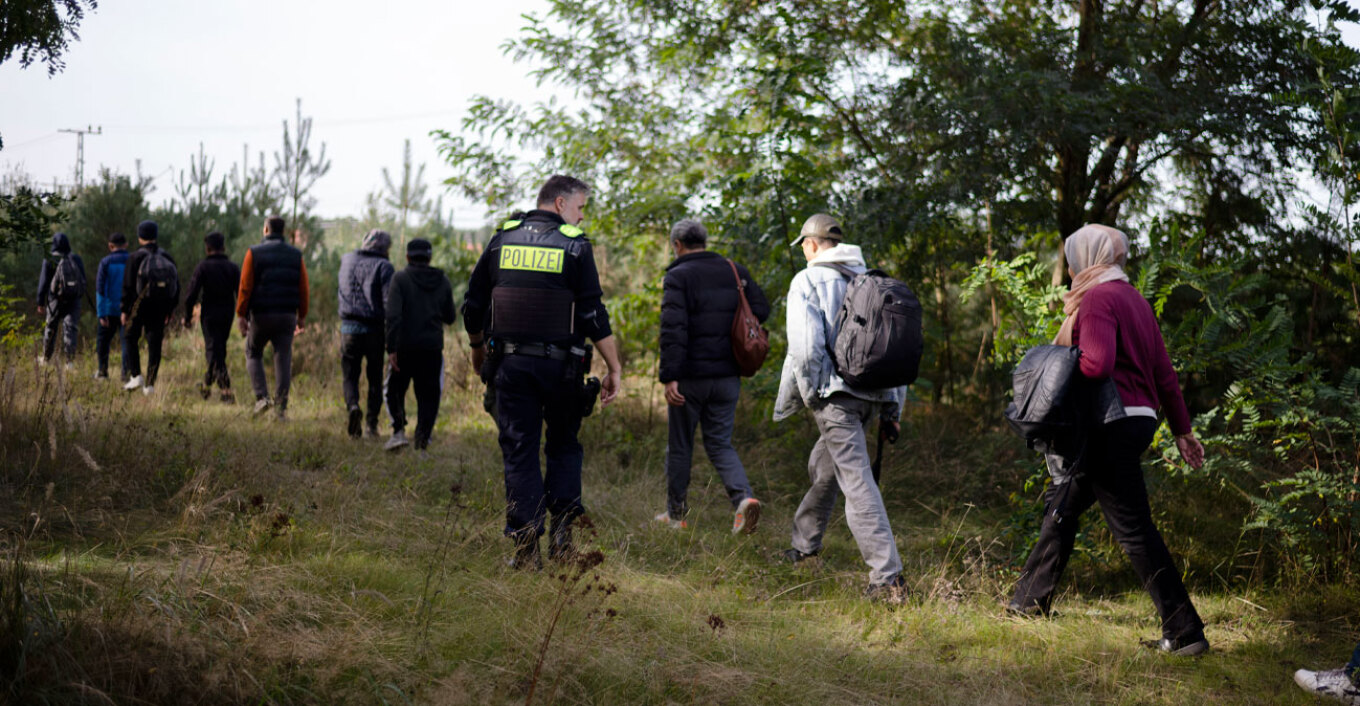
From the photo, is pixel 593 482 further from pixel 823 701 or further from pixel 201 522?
pixel 823 701

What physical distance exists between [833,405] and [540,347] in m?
1.44

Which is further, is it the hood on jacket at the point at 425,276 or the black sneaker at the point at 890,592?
the hood on jacket at the point at 425,276

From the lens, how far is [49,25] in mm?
4871

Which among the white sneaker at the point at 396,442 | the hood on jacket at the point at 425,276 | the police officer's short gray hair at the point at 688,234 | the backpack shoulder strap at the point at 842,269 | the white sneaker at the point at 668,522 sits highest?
the police officer's short gray hair at the point at 688,234

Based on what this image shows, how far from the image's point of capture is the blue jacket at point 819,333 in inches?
185

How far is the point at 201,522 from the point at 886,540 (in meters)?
3.28

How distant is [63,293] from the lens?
10.4m

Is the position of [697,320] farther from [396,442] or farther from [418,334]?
[396,442]

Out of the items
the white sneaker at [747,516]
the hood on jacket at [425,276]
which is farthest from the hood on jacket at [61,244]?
the white sneaker at [747,516]

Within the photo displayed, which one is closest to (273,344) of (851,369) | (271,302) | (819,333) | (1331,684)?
(271,302)

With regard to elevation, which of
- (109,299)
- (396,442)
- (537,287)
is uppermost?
(537,287)

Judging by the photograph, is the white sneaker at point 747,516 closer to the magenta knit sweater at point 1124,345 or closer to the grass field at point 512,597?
the grass field at point 512,597

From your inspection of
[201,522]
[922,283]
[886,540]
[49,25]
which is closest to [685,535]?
[886,540]

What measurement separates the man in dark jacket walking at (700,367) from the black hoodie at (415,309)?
2.57 metres
